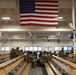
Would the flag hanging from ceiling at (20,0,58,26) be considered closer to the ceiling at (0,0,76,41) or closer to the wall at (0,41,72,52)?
the ceiling at (0,0,76,41)

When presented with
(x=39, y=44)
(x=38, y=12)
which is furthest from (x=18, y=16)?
(x=39, y=44)

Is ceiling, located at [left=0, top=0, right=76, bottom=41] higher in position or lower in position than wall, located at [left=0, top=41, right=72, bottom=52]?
higher

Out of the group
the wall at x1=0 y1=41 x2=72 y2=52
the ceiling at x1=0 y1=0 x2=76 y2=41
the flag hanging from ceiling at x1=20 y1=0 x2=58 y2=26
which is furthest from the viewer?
the wall at x1=0 y1=41 x2=72 y2=52

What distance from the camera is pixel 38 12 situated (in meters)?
9.14

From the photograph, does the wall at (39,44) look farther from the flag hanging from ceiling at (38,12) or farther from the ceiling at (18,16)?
the flag hanging from ceiling at (38,12)

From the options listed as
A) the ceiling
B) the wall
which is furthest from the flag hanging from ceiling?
the wall

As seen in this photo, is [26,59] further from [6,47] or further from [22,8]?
[6,47]

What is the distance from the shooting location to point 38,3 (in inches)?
360

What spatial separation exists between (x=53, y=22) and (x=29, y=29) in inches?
189

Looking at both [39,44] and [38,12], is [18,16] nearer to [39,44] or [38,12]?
[38,12]

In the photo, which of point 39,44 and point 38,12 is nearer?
point 38,12

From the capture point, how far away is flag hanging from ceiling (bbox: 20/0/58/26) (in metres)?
9.10

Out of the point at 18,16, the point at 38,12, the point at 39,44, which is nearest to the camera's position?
the point at 38,12

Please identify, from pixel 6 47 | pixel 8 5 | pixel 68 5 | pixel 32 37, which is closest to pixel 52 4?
pixel 68 5
